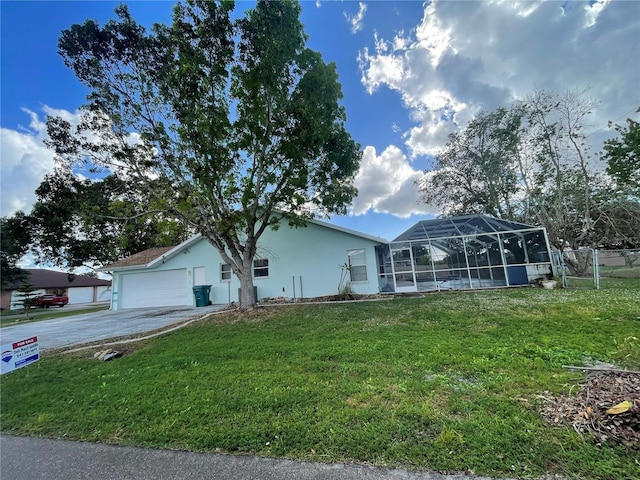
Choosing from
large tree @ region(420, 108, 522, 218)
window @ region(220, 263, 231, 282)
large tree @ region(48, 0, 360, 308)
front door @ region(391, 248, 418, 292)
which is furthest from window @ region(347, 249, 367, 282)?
large tree @ region(420, 108, 522, 218)

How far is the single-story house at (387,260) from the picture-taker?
1234 cm

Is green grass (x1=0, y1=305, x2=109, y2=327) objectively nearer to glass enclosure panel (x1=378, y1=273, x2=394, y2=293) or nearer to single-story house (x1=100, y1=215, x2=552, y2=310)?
single-story house (x1=100, y1=215, x2=552, y2=310)

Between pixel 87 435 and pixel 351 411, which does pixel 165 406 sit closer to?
pixel 87 435

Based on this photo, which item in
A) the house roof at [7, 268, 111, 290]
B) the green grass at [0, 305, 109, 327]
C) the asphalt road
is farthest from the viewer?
the house roof at [7, 268, 111, 290]

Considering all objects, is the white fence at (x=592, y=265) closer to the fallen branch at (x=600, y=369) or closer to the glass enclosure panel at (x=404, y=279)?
the glass enclosure panel at (x=404, y=279)

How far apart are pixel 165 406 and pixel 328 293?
32.8 feet

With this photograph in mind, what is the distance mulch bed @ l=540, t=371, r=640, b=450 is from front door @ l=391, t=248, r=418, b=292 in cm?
962

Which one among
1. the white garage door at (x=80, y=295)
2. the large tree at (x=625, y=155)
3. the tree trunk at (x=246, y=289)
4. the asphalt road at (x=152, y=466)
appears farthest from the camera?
the white garage door at (x=80, y=295)

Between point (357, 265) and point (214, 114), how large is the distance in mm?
8487

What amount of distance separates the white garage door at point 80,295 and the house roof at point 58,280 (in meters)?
0.52

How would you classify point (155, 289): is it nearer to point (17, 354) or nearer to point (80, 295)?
point (17, 354)

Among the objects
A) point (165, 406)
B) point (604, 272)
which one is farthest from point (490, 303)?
point (604, 272)

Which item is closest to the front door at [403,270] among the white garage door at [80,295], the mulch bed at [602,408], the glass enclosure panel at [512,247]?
the glass enclosure panel at [512,247]

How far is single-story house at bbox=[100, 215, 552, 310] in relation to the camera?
1234 cm
